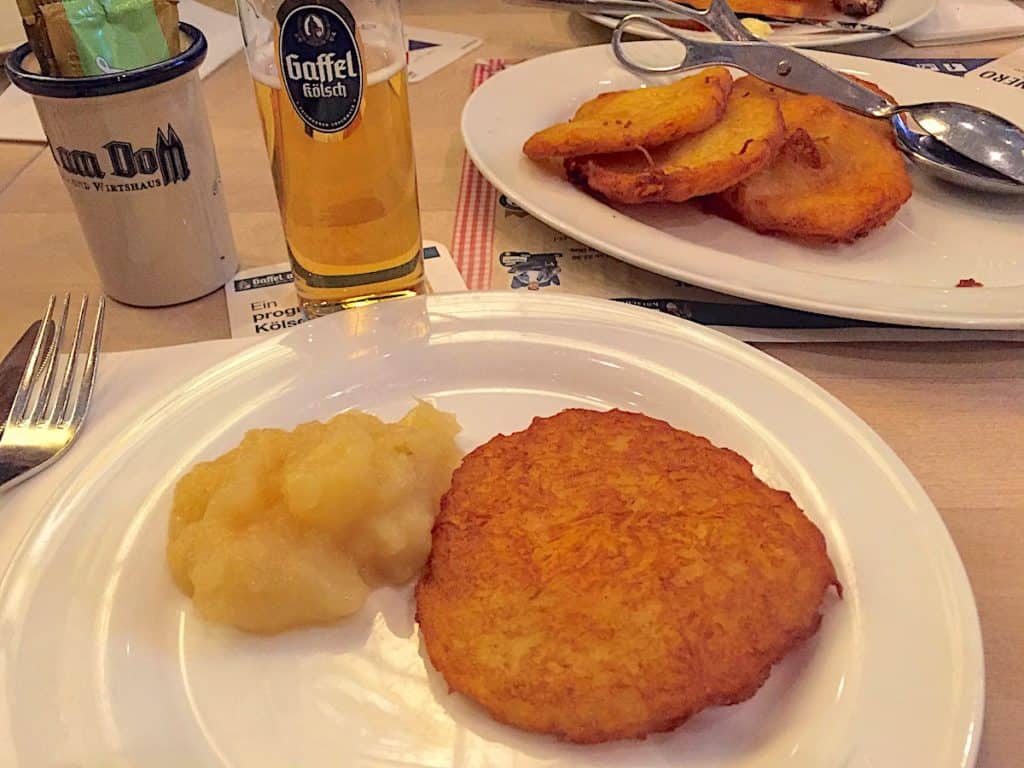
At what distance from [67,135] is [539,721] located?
848 mm

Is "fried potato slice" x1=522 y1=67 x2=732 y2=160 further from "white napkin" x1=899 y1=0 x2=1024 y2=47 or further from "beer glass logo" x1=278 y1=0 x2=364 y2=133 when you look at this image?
"white napkin" x1=899 y1=0 x2=1024 y2=47

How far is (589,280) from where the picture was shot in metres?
1.20

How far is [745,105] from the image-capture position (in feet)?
4.35

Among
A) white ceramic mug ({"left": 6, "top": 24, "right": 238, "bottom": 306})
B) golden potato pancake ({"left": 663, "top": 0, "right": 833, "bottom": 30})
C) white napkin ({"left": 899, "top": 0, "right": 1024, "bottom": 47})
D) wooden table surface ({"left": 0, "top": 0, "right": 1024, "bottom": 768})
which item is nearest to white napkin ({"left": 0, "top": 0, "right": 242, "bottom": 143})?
wooden table surface ({"left": 0, "top": 0, "right": 1024, "bottom": 768})

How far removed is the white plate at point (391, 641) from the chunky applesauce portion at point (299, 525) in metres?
0.03

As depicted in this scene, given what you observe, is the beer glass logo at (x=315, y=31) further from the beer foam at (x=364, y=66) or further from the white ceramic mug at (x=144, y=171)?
the white ceramic mug at (x=144, y=171)

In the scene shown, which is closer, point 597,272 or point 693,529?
point 693,529

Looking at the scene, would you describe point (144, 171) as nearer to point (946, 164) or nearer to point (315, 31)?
point (315, 31)

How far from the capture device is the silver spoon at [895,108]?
1298 mm

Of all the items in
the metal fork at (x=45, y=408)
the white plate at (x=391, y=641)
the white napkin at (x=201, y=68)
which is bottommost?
the white napkin at (x=201, y=68)

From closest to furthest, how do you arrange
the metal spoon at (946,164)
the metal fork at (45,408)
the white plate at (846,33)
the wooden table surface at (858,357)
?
1. the wooden table surface at (858,357)
2. the metal fork at (45,408)
3. the metal spoon at (946,164)
4. the white plate at (846,33)

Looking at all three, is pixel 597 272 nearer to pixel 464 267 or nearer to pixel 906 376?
pixel 464 267

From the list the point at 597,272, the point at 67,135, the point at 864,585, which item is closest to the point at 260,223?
the point at 67,135

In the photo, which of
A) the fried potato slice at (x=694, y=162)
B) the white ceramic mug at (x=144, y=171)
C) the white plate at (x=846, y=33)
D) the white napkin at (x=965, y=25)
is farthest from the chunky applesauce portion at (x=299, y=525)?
the white napkin at (x=965, y=25)
